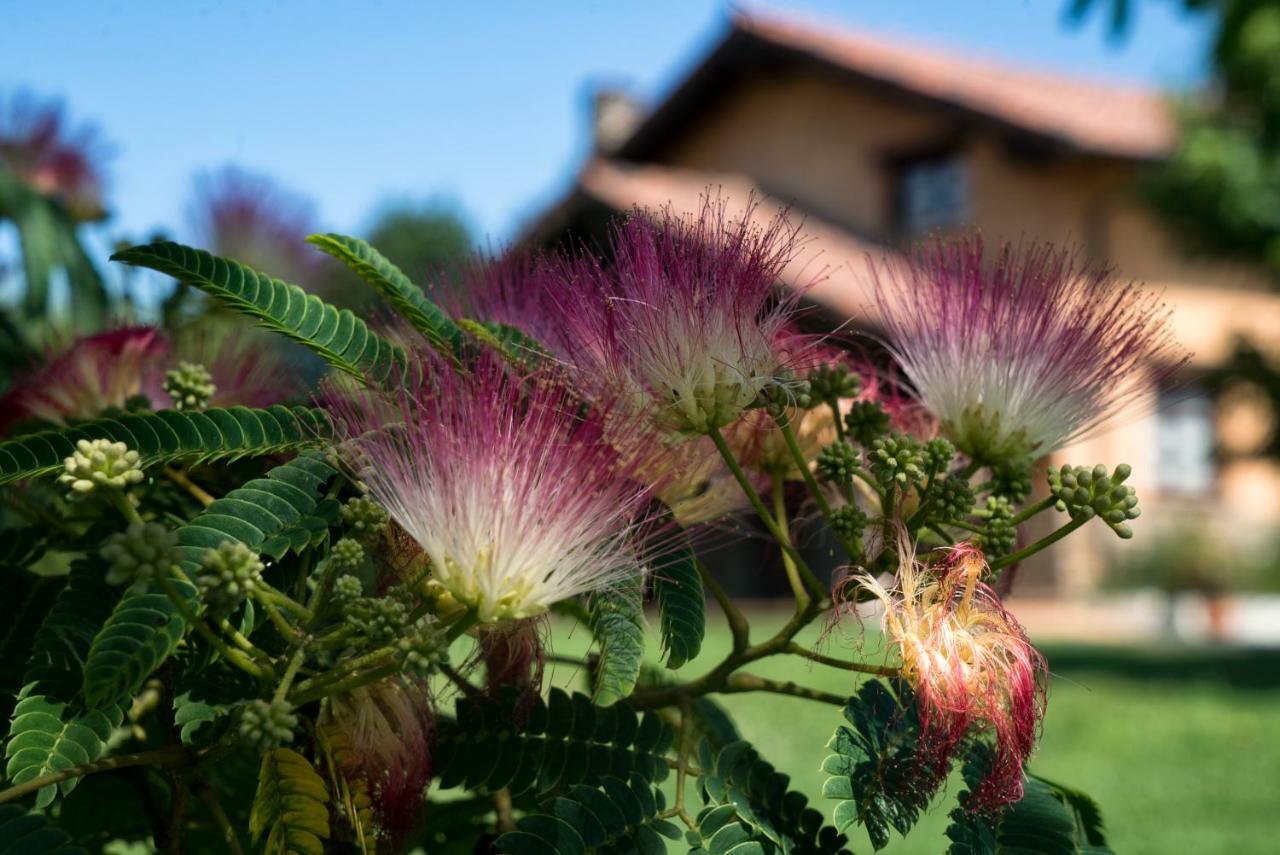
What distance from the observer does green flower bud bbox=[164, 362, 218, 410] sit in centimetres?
135

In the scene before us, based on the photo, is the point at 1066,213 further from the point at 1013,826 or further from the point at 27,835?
the point at 27,835

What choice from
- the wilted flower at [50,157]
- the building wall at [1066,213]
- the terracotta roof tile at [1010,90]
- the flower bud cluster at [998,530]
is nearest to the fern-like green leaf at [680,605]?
the flower bud cluster at [998,530]

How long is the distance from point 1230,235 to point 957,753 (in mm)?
13266

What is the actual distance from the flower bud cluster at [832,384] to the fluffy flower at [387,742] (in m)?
0.45

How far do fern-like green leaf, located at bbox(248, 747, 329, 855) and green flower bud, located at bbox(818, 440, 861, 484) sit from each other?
519 mm

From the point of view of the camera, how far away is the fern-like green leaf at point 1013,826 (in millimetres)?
1195

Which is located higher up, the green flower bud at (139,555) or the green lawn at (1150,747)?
the green lawn at (1150,747)

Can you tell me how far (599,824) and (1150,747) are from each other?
24.7 ft

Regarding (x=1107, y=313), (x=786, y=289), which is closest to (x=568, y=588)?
(x=786, y=289)

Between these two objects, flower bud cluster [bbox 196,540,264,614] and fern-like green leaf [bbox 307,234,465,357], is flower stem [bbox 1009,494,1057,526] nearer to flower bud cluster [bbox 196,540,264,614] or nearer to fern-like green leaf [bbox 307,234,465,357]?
fern-like green leaf [bbox 307,234,465,357]

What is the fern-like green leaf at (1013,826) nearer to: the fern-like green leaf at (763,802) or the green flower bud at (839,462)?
the fern-like green leaf at (763,802)

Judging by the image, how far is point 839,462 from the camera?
126 centimetres

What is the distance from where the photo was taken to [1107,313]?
1305 mm

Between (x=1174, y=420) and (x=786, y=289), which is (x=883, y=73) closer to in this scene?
(x=1174, y=420)
